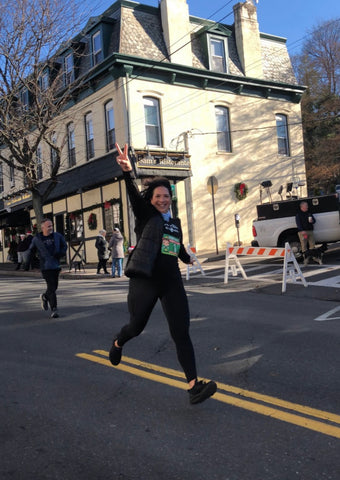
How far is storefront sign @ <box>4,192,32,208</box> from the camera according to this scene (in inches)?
1059

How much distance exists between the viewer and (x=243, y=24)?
2316cm

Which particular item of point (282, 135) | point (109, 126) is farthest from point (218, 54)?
point (109, 126)

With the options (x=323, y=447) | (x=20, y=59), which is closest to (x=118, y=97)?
(x=20, y=59)

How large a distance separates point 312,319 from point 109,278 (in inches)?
361

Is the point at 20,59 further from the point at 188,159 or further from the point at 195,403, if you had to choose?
the point at 195,403

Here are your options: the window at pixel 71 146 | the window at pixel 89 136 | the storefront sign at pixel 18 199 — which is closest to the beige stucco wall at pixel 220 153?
the window at pixel 89 136

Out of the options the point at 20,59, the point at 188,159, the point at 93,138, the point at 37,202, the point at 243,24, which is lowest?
the point at 37,202

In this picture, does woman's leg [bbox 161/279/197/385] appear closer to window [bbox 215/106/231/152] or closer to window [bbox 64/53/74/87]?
window [bbox 215/106/231/152]

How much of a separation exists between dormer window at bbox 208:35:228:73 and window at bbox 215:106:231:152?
1889 mm

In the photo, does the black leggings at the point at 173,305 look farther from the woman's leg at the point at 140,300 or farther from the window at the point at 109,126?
the window at the point at 109,126

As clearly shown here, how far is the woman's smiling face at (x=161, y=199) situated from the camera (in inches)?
156

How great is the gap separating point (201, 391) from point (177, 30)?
2038 cm

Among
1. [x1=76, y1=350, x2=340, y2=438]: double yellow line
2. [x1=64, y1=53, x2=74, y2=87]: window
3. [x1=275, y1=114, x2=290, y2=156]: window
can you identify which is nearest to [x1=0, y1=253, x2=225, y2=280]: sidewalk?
[x1=275, y1=114, x2=290, y2=156]: window

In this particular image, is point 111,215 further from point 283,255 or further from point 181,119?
point 283,255
